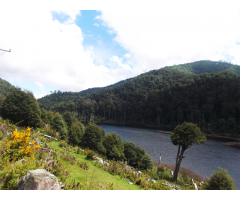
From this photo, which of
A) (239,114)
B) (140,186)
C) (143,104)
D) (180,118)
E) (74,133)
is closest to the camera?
(140,186)

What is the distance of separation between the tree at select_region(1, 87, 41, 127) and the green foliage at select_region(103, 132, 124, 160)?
11.4 m

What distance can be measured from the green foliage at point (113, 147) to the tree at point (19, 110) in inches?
450

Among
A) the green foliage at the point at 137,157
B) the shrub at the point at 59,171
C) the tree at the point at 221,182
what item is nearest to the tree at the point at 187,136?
the green foliage at the point at 137,157

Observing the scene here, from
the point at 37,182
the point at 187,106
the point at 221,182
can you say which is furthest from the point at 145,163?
the point at 187,106

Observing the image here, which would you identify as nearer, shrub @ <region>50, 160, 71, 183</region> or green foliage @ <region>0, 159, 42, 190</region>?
green foliage @ <region>0, 159, 42, 190</region>

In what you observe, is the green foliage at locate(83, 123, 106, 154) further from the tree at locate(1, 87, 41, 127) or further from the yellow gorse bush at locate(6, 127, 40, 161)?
the yellow gorse bush at locate(6, 127, 40, 161)

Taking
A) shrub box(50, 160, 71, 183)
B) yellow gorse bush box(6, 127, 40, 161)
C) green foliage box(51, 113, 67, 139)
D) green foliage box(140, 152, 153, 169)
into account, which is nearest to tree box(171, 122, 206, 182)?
green foliage box(140, 152, 153, 169)

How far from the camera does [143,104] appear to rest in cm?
11362

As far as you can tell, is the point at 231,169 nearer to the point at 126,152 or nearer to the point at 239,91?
the point at 126,152

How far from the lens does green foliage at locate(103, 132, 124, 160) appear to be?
18.2m

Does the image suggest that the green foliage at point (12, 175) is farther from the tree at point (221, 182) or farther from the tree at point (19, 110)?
the tree at point (19, 110)

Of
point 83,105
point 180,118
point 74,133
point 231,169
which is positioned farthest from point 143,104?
point 74,133

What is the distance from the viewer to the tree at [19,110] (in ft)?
63.9

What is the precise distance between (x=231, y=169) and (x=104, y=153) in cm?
2376
